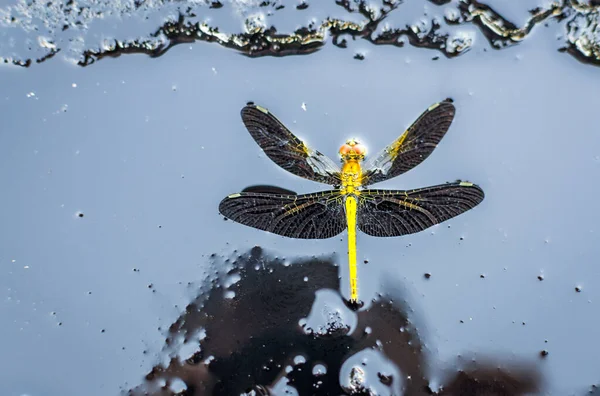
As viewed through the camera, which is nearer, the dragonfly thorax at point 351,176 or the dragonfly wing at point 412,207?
the dragonfly wing at point 412,207

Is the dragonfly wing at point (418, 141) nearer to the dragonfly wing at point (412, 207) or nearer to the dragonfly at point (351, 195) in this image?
the dragonfly at point (351, 195)

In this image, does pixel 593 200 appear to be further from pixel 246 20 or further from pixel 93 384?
pixel 93 384

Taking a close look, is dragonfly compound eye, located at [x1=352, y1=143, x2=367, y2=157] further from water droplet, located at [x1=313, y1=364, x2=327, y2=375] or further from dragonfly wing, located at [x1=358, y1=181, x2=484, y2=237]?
water droplet, located at [x1=313, y1=364, x2=327, y2=375]

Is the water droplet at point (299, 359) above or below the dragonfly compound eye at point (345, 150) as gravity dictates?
below

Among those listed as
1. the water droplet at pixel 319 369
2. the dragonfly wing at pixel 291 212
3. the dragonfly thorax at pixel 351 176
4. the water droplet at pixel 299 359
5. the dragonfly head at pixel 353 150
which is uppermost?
the dragonfly head at pixel 353 150

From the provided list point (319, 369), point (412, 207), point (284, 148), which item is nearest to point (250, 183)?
point (284, 148)

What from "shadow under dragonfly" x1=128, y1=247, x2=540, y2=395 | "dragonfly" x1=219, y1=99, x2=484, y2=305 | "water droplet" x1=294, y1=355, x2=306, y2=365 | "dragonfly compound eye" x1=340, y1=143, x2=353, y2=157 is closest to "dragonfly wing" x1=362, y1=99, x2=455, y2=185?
"dragonfly" x1=219, y1=99, x2=484, y2=305

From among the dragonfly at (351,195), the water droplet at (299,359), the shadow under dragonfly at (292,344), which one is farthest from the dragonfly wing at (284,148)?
the water droplet at (299,359)

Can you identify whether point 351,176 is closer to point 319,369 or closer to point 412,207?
point 412,207
